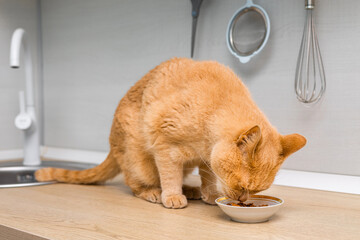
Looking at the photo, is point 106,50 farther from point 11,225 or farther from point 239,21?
Answer: point 11,225

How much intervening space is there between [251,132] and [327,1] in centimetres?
70

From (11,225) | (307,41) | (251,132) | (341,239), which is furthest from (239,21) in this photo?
(11,225)

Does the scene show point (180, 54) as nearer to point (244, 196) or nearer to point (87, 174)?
point (87, 174)

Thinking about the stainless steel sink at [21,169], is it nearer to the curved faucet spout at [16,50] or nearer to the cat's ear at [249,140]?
the curved faucet spout at [16,50]

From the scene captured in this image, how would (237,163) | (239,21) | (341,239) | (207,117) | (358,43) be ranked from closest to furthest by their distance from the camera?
(341,239), (237,163), (207,117), (358,43), (239,21)

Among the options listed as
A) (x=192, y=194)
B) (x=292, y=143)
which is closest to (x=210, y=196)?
(x=192, y=194)

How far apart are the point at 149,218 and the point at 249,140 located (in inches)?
13.4

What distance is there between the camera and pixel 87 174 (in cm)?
150

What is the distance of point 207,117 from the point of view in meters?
1.13

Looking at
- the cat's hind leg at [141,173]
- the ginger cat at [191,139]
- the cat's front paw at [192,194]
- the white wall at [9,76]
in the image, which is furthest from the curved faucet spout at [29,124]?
the cat's front paw at [192,194]

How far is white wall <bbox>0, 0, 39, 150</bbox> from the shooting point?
210 centimetres

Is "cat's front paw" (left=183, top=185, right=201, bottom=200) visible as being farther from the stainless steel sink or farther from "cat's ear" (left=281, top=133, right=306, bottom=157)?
the stainless steel sink

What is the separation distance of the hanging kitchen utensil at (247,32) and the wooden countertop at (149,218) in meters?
0.54

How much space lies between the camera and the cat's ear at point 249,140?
946mm
